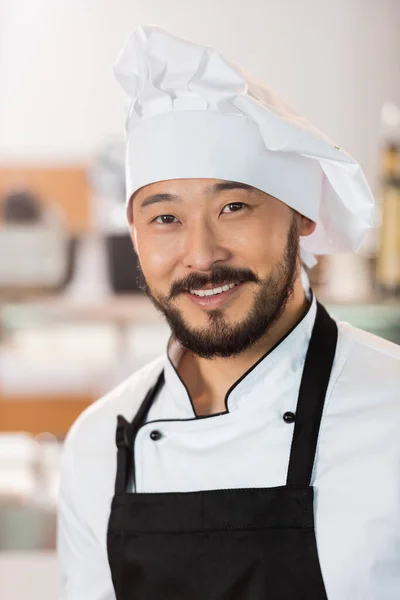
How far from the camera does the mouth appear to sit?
48.5 inches

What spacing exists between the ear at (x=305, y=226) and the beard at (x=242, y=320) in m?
0.06

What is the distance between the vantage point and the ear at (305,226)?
135cm

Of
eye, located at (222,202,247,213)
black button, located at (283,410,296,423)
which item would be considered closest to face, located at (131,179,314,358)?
eye, located at (222,202,247,213)

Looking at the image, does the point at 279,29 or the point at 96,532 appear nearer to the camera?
the point at 96,532

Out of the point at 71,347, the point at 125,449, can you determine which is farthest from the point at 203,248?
the point at 71,347

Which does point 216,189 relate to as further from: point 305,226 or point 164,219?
point 305,226

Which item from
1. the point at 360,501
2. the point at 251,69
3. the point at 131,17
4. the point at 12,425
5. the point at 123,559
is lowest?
the point at 12,425

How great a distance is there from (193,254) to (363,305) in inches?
33.5

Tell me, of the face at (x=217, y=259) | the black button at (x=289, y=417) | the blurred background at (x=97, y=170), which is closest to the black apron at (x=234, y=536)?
the black button at (x=289, y=417)

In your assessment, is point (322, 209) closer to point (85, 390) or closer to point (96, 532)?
point (96, 532)

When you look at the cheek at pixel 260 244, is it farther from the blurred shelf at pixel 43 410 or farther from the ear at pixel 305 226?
the blurred shelf at pixel 43 410

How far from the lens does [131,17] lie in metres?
3.32

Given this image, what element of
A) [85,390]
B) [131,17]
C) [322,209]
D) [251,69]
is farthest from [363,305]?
[131,17]

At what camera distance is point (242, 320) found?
49.4 inches
